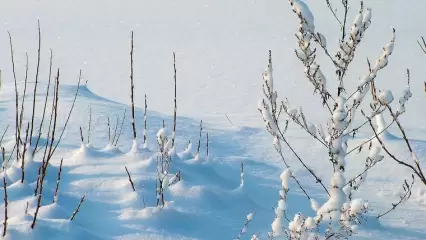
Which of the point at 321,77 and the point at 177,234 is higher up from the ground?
the point at 321,77

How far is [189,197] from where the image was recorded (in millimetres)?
3148

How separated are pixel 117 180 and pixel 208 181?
2.35 feet

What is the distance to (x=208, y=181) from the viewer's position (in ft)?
12.0

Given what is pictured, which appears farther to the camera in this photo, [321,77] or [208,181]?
[208,181]

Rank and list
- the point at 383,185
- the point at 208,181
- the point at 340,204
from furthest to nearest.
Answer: the point at 383,185 < the point at 208,181 < the point at 340,204

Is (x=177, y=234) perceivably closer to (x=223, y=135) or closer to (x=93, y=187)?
(x=93, y=187)

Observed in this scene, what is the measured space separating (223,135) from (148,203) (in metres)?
2.62

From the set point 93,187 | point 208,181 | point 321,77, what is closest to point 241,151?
point 208,181

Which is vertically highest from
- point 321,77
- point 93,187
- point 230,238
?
point 321,77

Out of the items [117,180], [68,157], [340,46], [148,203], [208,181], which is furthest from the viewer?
[68,157]

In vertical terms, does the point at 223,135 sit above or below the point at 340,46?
below

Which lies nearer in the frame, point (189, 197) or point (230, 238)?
point (230, 238)

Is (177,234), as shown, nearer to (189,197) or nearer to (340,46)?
(189,197)

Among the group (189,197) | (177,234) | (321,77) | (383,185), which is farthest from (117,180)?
(383,185)
